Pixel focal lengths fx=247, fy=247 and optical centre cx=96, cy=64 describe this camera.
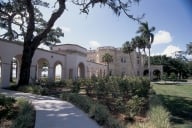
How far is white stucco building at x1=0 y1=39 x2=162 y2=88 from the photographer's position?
72.3 ft

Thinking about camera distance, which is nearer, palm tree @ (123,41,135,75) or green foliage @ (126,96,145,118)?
green foliage @ (126,96,145,118)

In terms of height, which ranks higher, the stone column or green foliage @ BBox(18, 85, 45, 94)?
the stone column

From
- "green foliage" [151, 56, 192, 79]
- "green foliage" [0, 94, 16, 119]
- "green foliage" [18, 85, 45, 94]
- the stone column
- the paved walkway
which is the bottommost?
the paved walkway

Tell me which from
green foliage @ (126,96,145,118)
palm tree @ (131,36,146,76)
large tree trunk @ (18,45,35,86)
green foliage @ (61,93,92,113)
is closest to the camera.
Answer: green foliage @ (61,93,92,113)

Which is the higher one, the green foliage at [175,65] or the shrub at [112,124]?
the green foliage at [175,65]

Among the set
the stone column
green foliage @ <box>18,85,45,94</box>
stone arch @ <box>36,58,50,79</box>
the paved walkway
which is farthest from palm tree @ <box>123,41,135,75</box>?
the paved walkway

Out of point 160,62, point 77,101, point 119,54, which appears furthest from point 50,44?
point 160,62

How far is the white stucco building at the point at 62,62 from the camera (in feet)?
72.3

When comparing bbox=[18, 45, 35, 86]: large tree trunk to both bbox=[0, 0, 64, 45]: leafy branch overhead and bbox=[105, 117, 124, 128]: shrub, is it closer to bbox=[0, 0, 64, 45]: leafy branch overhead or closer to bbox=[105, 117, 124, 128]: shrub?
bbox=[0, 0, 64, 45]: leafy branch overhead

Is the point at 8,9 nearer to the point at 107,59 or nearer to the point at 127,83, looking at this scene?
the point at 127,83

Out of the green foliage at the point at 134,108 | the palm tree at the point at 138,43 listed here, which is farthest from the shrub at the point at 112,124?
the palm tree at the point at 138,43

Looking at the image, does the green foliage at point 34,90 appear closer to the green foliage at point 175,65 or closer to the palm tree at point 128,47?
the palm tree at point 128,47

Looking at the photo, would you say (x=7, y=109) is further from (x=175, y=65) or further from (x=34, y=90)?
(x=175, y=65)

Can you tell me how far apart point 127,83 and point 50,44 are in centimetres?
2278
